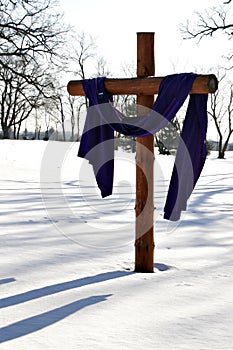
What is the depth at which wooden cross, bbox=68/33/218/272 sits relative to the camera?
15.5 ft

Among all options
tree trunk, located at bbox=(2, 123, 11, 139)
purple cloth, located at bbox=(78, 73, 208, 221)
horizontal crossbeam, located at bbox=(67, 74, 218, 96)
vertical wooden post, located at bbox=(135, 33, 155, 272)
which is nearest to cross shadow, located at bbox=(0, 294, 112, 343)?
vertical wooden post, located at bbox=(135, 33, 155, 272)

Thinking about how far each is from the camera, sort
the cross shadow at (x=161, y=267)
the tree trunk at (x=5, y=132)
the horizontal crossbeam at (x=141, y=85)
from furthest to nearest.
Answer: the tree trunk at (x=5, y=132), the cross shadow at (x=161, y=267), the horizontal crossbeam at (x=141, y=85)

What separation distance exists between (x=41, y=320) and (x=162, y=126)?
2142mm

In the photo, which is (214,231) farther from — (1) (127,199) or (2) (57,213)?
(1) (127,199)

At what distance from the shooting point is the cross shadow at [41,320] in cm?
306

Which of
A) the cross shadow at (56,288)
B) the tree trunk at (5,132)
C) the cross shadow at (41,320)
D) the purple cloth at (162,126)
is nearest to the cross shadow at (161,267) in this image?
the cross shadow at (56,288)

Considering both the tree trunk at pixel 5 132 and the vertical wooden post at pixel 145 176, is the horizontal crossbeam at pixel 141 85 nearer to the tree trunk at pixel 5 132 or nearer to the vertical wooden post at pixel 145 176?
the vertical wooden post at pixel 145 176

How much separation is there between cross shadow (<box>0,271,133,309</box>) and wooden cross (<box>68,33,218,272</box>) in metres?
0.32

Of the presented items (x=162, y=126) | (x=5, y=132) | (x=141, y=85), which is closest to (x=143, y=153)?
(x=162, y=126)

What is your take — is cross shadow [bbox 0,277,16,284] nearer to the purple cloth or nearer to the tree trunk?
the purple cloth

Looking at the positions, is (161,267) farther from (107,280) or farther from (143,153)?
(143,153)

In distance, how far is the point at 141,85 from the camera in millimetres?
4684

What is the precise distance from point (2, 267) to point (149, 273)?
1.45 m

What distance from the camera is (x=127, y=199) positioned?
10461mm
